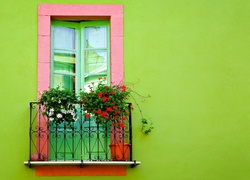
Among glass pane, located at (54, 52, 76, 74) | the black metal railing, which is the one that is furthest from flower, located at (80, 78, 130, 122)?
glass pane, located at (54, 52, 76, 74)

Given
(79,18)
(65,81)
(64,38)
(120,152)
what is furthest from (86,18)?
(120,152)

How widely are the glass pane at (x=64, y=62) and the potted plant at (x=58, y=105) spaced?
0.65 m

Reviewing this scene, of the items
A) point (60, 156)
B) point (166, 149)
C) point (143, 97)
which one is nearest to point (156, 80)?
point (143, 97)

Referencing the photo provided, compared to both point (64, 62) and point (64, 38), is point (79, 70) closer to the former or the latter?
point (64, 62)

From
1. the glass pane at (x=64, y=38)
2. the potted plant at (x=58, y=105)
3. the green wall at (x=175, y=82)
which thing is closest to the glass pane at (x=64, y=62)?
the glass pane at (x=64, y=38)

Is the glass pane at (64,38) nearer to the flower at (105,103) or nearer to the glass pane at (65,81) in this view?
the glass pane at (65,81)

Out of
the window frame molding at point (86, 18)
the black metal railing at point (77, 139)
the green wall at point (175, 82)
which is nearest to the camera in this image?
the black metal railing at point (77, 139)

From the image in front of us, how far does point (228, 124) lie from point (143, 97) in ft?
4.24

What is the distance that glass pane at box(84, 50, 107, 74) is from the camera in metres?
10.9

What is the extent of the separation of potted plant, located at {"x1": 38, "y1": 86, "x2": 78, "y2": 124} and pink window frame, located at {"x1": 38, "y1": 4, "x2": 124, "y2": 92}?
30 centimetres

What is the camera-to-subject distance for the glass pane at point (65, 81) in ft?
35.3

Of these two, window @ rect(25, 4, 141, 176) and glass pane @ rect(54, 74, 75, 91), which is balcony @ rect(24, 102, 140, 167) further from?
glass pane @ rect(54, 74, 75, 91)

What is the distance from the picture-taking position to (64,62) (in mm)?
10883

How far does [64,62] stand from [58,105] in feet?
3.08
